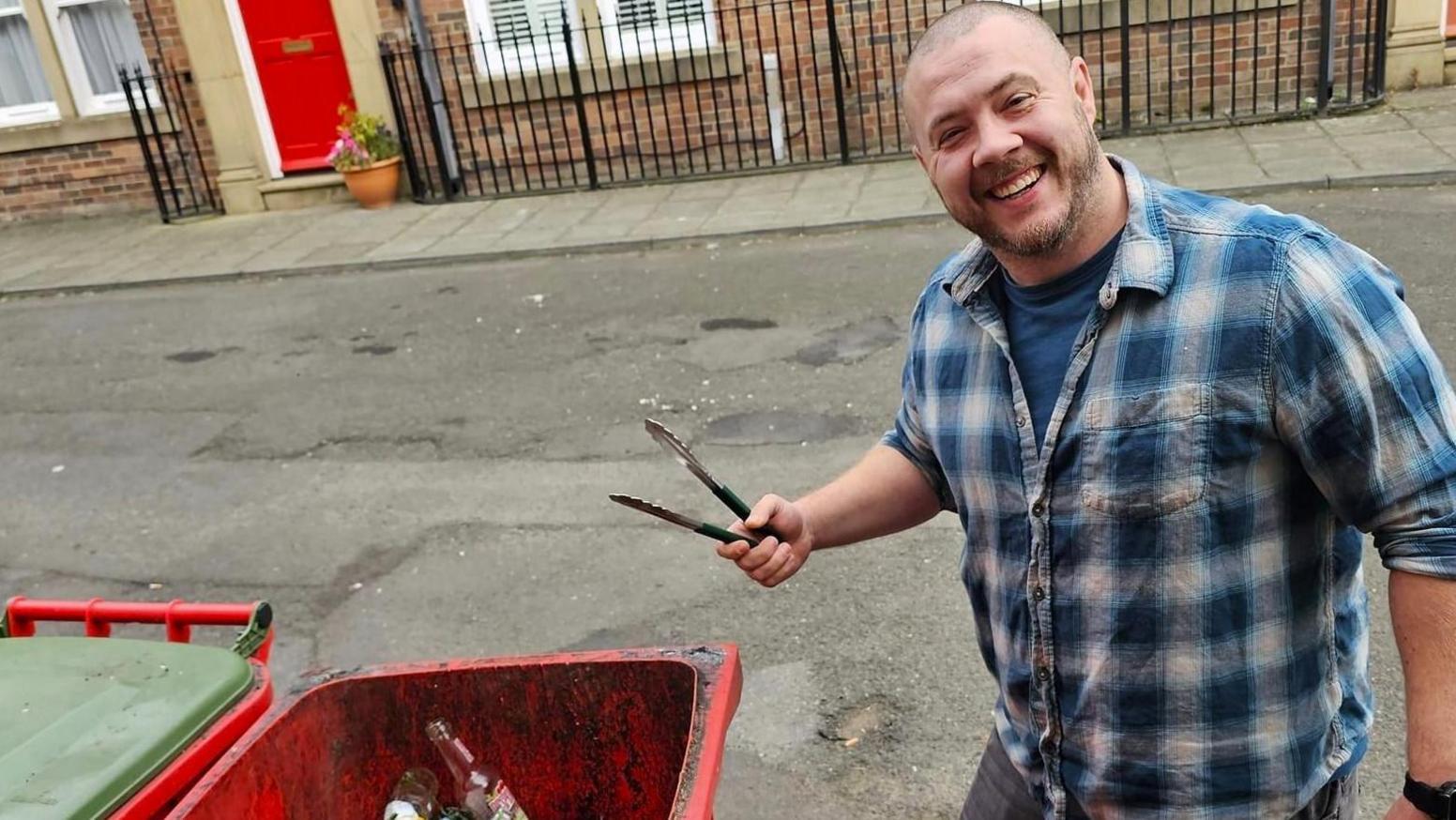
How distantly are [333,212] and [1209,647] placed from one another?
11514 mm

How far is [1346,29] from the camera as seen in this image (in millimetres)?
10453

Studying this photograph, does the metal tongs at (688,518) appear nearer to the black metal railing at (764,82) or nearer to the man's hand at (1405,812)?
the man's hand at (1405,812)

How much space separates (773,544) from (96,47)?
13736 millimetres

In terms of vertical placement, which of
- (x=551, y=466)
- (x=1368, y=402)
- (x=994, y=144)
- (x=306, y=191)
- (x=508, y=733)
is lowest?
(x=551, y=466)

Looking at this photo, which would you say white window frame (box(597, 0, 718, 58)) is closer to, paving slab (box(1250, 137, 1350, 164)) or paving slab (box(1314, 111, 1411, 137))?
paving slab (box(1250, 137, 1350, 164))

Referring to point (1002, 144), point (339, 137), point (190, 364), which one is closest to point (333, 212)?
point (339, 137)

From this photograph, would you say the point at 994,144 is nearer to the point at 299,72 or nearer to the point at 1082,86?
the point at 1082,86

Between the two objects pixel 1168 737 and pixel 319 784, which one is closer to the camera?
pixel 1168 737

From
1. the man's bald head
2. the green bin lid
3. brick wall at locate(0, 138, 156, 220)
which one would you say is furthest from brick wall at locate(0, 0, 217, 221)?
the man's bald head

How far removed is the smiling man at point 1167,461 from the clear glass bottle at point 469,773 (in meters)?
1.03

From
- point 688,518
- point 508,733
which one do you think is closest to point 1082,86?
point 688,518

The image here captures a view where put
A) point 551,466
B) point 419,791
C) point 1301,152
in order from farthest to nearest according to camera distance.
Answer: point 1301,152
point 551,466
point 419,791

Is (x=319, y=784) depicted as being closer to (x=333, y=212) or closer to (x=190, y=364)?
(x=190, y=364)

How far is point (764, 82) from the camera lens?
1117 cm
